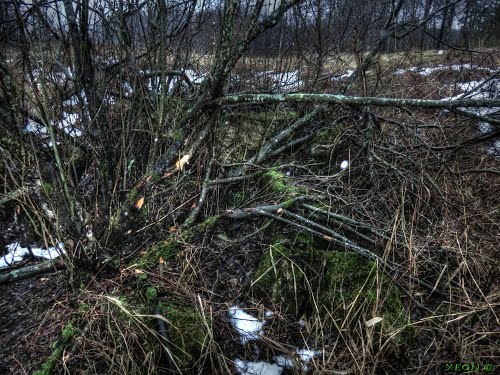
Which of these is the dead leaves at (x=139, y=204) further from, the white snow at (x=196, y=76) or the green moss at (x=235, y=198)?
the white snow at (x=196, y=76)

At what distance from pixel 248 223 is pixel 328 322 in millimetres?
1141

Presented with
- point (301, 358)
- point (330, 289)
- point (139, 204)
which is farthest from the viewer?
point (139, 204)

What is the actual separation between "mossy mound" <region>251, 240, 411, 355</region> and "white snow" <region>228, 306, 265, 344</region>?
0.16 metres

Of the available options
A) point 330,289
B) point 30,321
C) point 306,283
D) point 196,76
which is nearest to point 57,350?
point 30,321

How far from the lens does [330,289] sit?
84.9 inches

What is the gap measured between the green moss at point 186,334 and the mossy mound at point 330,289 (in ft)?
1.62

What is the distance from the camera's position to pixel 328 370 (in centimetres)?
175

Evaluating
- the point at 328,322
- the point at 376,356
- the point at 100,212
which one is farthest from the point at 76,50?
the point at 376,356

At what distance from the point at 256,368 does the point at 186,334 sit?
477mm

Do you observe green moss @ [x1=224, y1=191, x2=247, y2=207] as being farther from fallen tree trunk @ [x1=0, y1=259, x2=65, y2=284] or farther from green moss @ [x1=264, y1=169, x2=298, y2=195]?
fallen tree trunk @ [x1=0, y1=259, x2=65, y2=284]

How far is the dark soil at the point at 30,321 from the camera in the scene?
193 centimetres

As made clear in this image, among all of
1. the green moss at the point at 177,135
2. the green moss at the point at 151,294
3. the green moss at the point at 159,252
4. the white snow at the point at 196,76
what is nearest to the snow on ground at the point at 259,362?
the green moss at the point at 151,294

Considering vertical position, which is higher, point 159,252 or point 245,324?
point 159,252

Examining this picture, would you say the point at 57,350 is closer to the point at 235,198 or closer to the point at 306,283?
the point at 306,283
